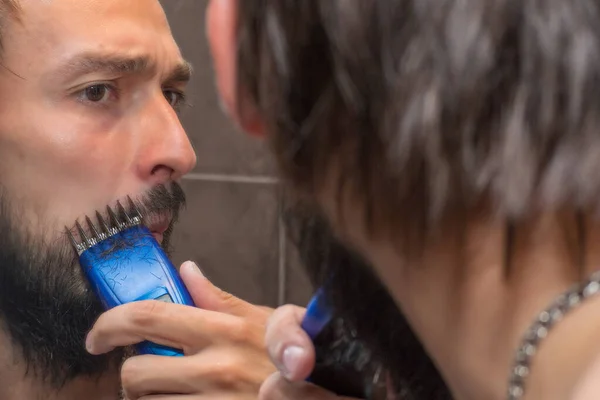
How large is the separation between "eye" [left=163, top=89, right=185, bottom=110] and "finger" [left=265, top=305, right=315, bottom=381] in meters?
0.48

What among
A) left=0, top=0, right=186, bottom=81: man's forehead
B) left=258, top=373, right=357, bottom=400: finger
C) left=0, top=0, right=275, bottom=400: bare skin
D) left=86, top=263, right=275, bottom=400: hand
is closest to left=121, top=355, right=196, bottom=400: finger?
left=86, top=263, right=275, bottom=400: hand

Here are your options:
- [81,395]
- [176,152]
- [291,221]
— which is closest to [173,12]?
[176,152]

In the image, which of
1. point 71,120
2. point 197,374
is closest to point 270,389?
point 197,374

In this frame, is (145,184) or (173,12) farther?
(173,12)

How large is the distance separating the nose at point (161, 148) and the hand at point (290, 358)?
→ 364 mm

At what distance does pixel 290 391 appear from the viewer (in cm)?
35

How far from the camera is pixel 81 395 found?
69 cm

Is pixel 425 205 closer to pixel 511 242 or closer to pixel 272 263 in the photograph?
pixel 511 242

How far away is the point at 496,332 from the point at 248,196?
0.66 metres

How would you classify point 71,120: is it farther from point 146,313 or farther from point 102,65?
point 146,313

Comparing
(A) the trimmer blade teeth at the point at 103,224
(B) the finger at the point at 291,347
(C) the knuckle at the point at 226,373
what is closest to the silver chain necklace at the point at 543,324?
(B) the finger at the point at 291,347

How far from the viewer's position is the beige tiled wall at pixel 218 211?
86 cm

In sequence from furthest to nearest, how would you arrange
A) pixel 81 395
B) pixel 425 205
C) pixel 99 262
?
1. pixel 81 395
2. pixel 99 262
3. pixel 425 205

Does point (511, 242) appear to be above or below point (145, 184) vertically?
above
